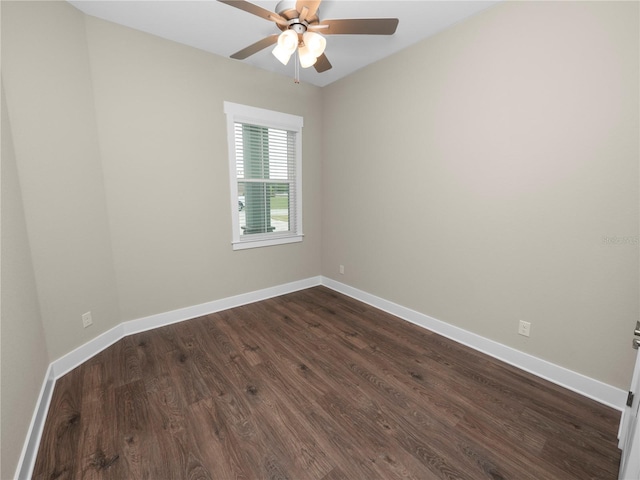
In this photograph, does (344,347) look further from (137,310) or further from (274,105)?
(274,105)

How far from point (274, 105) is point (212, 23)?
1039mm

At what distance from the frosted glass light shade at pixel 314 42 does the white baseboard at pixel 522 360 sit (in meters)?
2.43

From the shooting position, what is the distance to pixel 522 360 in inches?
81.3

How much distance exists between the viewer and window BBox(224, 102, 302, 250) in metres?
2.98

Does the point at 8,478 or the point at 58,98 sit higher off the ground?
the point at 58,98

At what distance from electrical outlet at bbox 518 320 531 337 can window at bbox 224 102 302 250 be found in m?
2.50

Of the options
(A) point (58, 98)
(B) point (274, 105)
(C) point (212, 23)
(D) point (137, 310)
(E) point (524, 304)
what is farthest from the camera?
(B) point (274, 105)

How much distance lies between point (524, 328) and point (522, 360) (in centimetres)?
26

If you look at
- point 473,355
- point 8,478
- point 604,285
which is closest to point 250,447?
point 8,478

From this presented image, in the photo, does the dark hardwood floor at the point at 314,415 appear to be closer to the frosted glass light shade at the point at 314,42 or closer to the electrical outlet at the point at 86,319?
the electrical outlet at the point at 86,319

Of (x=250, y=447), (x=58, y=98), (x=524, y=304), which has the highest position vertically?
(x=58, y=98)

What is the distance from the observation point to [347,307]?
10.4ft

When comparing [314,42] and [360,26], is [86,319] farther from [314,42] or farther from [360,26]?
[360,26]

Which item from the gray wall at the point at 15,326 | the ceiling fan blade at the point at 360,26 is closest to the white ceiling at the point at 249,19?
the ceiling fan blade at the point at 360,26
